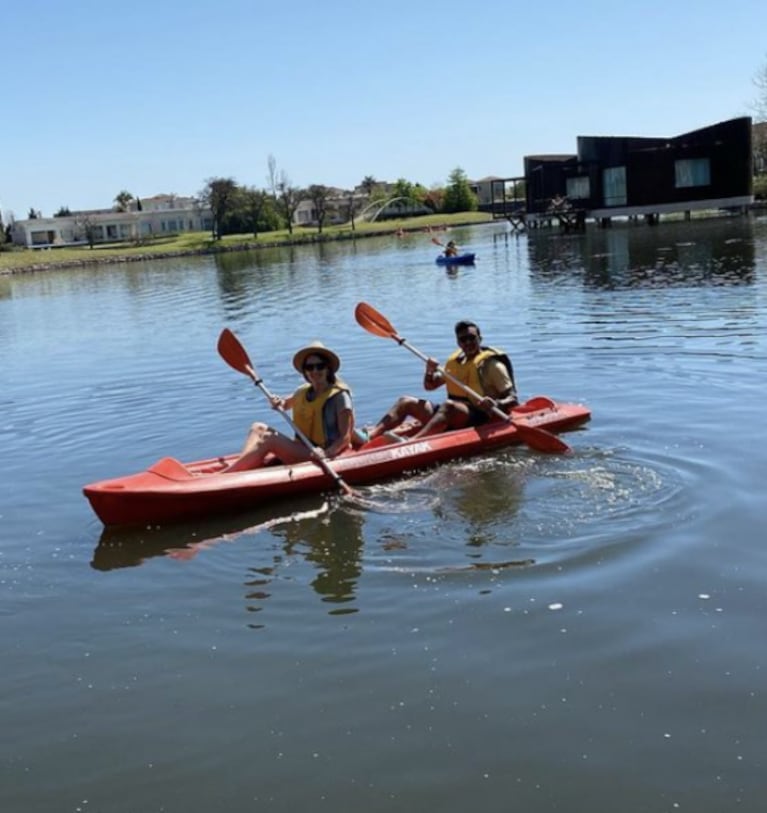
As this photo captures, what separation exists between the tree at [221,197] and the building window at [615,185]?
50611 mm

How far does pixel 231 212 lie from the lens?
100500 mm

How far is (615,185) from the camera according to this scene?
56.8 metres

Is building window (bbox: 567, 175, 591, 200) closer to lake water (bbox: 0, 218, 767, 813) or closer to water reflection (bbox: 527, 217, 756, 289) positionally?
water reflection (bbox: 527, 217, 756, 289)

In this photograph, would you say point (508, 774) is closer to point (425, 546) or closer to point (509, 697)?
point (509, 697)

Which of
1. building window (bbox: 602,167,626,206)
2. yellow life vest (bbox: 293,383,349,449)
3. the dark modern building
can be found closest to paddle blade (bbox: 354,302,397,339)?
yellow life vest (bbox: 293,383,349,449)

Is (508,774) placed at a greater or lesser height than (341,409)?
lesser

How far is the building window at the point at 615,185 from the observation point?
56.2m

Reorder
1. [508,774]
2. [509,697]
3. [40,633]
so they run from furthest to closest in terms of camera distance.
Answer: [40,633]
[509,697]
[508,774]

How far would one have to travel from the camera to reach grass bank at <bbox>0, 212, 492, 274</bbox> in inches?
3201

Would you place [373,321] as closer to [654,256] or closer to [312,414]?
[312,414]

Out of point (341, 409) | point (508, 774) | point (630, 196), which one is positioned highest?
point (630, 196)

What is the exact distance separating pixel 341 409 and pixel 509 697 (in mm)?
4009

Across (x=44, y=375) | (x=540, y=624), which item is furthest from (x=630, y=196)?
(x=540, y=624)

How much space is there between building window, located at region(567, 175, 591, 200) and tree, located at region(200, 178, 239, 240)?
47.6m
